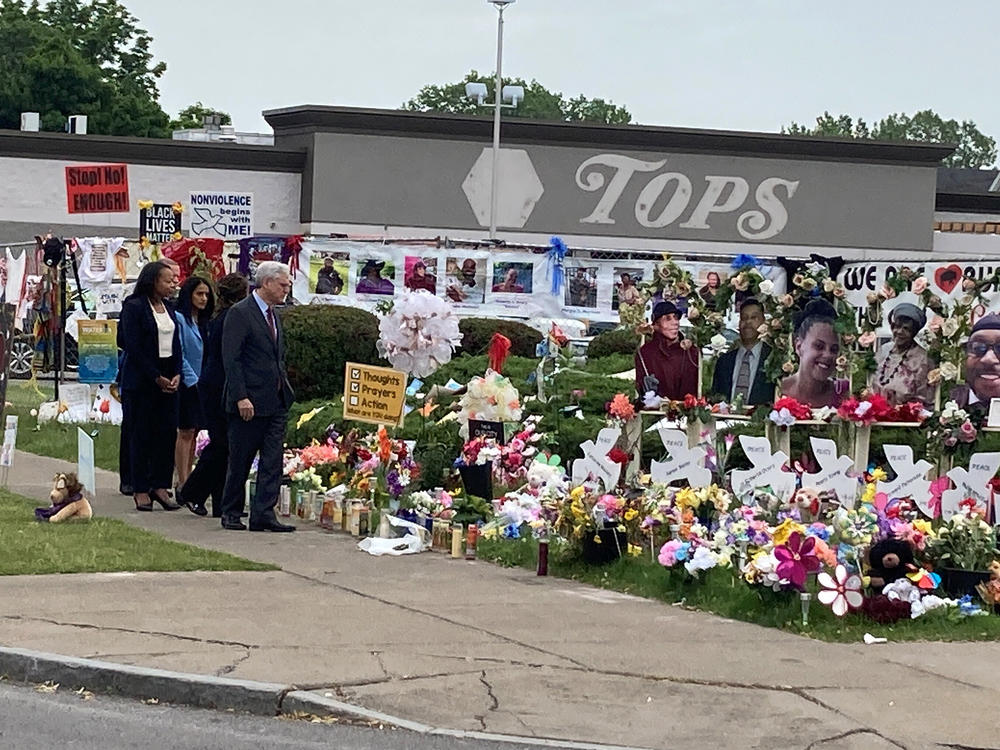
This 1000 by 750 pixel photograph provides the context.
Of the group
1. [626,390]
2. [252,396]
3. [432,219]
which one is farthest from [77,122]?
[252,396]

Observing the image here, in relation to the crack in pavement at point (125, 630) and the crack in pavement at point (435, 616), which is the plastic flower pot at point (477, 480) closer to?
the crack in pavement at point (435, 616)

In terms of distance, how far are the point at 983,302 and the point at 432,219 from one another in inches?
1125

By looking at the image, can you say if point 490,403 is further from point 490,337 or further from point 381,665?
point 490,337

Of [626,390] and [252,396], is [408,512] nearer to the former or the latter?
[252,396]

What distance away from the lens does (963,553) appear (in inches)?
366

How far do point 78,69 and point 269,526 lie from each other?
2613 inches

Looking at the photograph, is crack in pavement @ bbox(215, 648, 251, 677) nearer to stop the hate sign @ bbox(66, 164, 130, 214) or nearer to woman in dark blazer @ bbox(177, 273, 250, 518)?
woman in dark blazer @ bbox(177, 273, 250, 518)

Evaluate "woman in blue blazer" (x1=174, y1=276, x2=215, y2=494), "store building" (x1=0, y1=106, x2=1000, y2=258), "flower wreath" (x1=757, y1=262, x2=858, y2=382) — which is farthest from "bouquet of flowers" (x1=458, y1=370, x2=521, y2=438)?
"store building" (x1=0, y1=106, x2=1000, y2=258)

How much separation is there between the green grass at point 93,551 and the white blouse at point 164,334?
5.68 ft

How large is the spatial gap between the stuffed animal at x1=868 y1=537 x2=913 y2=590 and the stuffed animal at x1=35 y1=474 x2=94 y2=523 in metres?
5.55

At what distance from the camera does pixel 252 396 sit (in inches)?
466

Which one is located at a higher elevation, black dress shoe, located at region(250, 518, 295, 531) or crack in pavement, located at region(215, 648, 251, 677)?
crack in pavement, located at region(215, 648, 251, 677)

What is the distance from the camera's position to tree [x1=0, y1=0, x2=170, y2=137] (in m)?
74.9

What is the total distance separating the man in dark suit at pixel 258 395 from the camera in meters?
11.8
